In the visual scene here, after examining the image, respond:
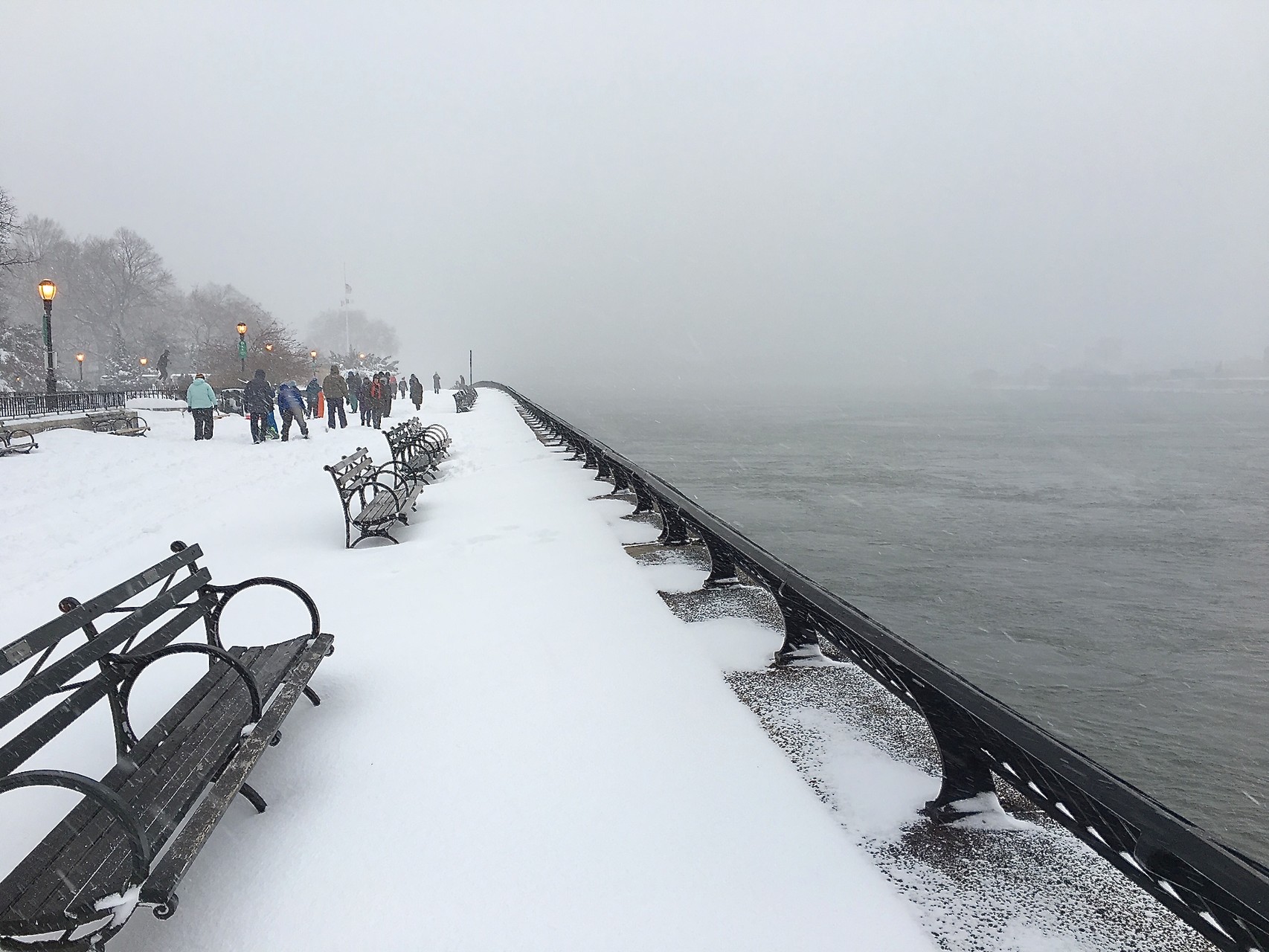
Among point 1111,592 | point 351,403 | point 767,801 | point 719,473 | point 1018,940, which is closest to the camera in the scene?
point 1018,940

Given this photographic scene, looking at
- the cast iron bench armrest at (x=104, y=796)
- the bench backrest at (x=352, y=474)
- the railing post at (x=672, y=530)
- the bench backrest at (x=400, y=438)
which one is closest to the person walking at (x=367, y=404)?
the bench backrest at (x=400, y=438)

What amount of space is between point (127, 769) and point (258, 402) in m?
15.8

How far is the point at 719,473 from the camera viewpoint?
125ft

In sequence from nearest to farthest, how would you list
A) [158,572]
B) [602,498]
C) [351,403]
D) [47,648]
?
[47,648] < [158,572] < [602,498] < [351,403]

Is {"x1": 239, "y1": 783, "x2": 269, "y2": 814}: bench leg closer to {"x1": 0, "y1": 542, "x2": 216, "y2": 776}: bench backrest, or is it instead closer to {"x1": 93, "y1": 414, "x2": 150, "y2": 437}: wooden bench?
{"x1": 0, "y1": 542, "x2": 216, "y2": 776}: bench backrest

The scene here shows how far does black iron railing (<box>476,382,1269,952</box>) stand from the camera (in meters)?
1.92

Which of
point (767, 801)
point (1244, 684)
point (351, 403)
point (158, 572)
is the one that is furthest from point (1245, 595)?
point (351, 403)

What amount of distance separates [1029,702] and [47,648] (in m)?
12.5

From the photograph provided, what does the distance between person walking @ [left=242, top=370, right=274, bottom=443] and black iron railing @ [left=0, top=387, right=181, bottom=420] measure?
8454 millimetres

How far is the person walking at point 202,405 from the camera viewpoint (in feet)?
55.7

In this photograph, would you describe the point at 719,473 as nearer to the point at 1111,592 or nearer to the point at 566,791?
the point at 1111,592

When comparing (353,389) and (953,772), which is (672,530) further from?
(353,389)

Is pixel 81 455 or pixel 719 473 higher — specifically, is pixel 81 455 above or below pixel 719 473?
above

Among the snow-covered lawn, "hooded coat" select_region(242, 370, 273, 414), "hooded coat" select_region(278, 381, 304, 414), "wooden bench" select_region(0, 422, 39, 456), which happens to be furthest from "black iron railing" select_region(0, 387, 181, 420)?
the snow-covered lawn
